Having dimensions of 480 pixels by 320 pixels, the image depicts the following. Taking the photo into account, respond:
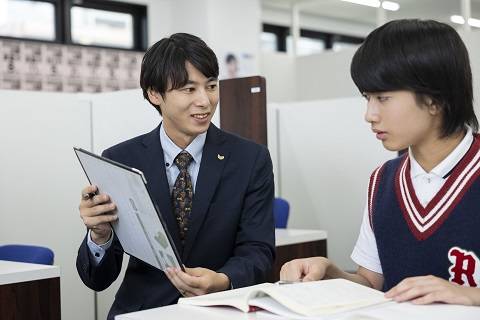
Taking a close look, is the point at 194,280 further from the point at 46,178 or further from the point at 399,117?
the point at 46,178

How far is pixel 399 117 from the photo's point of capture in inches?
45.5

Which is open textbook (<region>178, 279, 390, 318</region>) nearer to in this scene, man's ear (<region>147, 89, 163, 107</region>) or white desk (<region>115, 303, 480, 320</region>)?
white desk (<region>115, 303, 480, 320</region>)

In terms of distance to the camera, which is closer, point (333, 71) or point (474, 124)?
point (474, 124)

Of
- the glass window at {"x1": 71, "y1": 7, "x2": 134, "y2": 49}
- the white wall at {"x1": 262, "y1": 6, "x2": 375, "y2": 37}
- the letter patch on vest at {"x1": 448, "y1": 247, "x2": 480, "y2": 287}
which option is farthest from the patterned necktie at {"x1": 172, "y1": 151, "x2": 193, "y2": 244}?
the white wall at {"x1": 262, "y1": 6, "x2": 375, "y2": 37}

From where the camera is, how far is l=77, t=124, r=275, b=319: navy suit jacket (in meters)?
1.63

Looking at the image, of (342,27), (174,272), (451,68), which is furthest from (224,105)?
(342,27)

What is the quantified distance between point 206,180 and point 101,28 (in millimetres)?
5667

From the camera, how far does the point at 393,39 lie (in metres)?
1.17

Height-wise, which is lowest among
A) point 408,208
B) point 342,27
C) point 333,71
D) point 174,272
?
point 174,272

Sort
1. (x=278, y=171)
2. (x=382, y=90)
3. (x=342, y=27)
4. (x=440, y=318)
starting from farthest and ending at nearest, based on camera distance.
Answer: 1. (x=342, y=27)
2. (x=278, y=171)
3. (x=382, y=90)
4. (x=440, y=318)

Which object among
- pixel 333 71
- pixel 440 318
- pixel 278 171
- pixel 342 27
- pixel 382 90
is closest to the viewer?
pixel 440 318

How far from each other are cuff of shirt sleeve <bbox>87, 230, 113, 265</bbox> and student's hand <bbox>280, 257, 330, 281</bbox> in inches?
20.1

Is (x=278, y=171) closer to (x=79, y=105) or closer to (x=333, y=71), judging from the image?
(x=79, y=105)

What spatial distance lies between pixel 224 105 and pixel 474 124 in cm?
208
